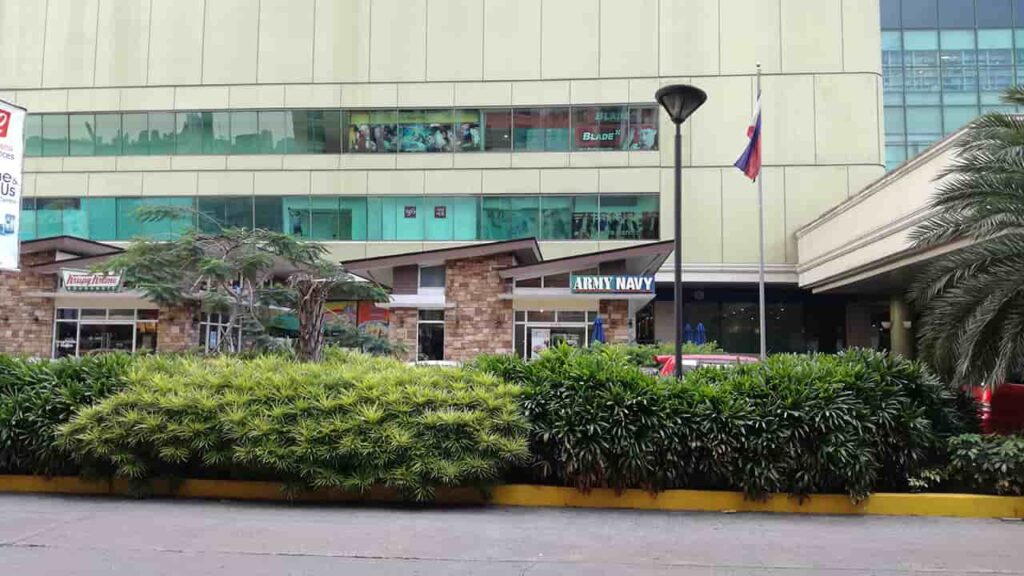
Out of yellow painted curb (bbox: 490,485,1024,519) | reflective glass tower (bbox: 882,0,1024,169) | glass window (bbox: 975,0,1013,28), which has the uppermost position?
glass window (bbox: 975,0,1013,28)

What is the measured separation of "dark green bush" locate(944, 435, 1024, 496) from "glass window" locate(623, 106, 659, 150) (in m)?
27.3

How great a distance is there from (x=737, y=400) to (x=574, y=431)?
1808 millimetres

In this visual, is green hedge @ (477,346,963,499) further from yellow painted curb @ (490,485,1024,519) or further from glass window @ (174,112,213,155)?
glass window @ (174,112,213,155)

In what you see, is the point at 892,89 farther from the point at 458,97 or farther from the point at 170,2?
the point at 170,2

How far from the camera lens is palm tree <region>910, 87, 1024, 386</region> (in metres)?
9.10

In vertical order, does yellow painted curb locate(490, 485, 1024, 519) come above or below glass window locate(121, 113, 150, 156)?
below

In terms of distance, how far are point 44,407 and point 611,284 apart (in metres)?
17.9

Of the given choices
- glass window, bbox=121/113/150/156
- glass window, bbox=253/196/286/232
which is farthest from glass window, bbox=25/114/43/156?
glass window, bbox=253/196/286/232

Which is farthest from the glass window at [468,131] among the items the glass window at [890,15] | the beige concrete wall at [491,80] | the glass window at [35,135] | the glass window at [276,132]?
the glass window at [890,15]

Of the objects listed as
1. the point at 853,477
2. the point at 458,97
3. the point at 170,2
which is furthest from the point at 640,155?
the point at 853,477

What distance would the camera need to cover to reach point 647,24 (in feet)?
116

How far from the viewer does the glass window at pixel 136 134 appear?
37.1m

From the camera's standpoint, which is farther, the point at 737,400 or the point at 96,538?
the point at 737,400

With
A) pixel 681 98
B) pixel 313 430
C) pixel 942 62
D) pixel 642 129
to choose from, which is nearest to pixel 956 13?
pixel 942 62
